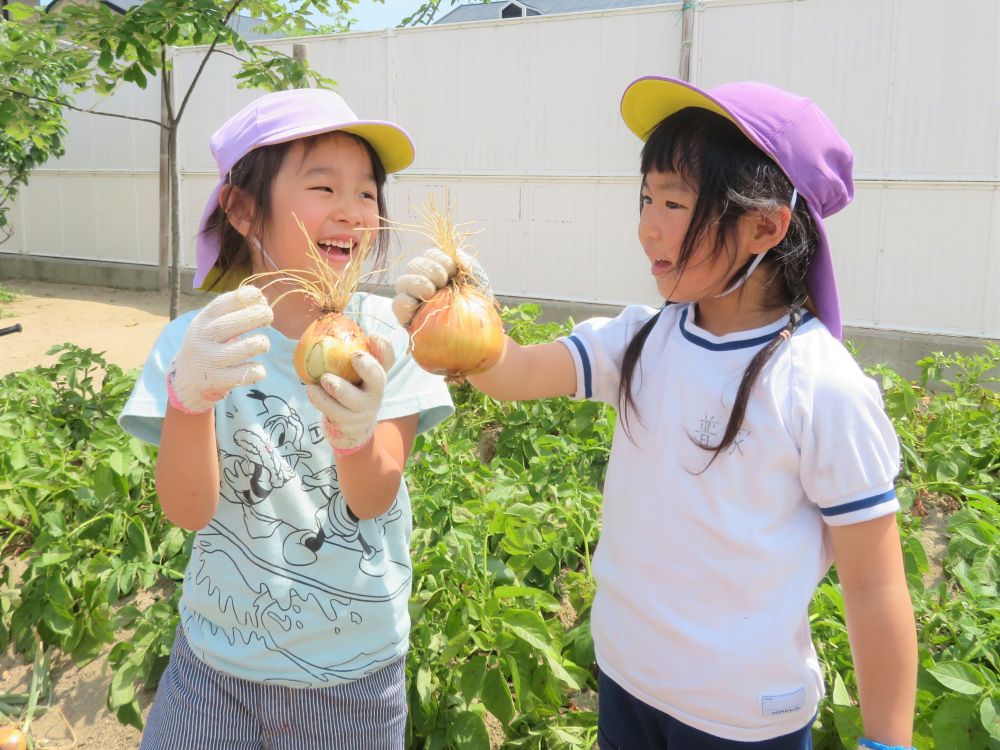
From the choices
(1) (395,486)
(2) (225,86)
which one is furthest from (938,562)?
(2) (225,86)

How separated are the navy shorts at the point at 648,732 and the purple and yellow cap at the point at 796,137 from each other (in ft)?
2.11

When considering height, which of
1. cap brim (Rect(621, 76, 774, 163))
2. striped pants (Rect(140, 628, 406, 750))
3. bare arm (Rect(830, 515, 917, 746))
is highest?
cap brim (Rect(621, 76, 774, 163))

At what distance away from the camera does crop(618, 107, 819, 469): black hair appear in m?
1.23

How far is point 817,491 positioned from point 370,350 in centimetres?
66

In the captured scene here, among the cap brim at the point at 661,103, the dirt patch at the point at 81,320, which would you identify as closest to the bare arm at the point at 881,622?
the cap brim at the point at 661,103

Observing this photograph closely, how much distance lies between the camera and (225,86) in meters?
9.35

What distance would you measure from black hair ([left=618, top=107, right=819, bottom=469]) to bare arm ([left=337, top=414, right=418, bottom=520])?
0.49 meters

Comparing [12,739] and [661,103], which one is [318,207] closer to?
[661,103]

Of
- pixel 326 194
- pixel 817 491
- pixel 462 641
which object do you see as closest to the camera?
pixel 817 491

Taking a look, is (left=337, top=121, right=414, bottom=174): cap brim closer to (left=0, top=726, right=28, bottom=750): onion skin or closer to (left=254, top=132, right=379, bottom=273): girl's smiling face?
(left=254, top=132, right=379, bottom=273): girl's smiling face

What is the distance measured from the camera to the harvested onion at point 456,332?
3.93 feet

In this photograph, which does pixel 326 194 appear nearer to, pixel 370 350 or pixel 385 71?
pixel 370 350

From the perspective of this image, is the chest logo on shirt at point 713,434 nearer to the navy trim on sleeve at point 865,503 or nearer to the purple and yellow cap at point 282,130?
the navy trim on sleeve at point 865,503

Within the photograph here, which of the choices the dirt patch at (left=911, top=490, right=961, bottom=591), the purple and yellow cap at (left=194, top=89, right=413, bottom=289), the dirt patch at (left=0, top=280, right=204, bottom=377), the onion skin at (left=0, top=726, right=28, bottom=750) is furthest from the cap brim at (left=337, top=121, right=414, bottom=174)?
the dirt patch at (left=0, top=280, right=204, bottom=377)
